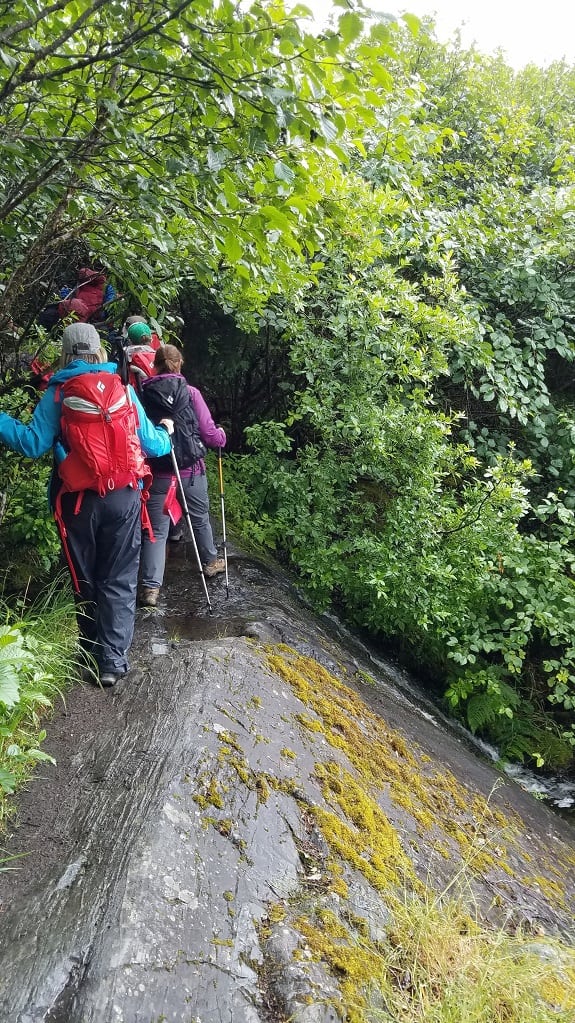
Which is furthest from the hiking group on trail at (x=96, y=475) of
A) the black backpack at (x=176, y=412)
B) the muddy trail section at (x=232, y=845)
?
the black backpack at (x=176, y=412)

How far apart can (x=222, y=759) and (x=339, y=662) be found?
2.56 metres

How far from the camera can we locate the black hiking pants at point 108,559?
3.96m

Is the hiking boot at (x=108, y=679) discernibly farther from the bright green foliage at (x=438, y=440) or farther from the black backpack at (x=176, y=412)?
the bright green foliage at (x=438, y=440)

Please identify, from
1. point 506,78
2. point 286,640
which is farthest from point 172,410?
point 506,78

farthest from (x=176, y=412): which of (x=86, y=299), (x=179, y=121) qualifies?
(x=86, y=299)

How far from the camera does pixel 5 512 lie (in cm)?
559

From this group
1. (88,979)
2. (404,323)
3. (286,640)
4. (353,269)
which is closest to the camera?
(88,979)

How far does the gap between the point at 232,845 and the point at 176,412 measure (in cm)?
396

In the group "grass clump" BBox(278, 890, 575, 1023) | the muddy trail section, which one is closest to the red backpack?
the muddy trail section

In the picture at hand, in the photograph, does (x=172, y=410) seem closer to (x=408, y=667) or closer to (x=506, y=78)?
(x=408, y=667)

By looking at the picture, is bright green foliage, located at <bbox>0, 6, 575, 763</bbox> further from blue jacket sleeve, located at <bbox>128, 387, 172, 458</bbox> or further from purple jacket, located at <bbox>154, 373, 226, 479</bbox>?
purple jacket, located at <bbox>154, 373, 226, 479</bbox>

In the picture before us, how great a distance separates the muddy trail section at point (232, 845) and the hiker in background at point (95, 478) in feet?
1.17

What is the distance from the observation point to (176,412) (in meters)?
5.76

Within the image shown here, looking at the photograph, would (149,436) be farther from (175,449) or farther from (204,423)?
(204,423)
